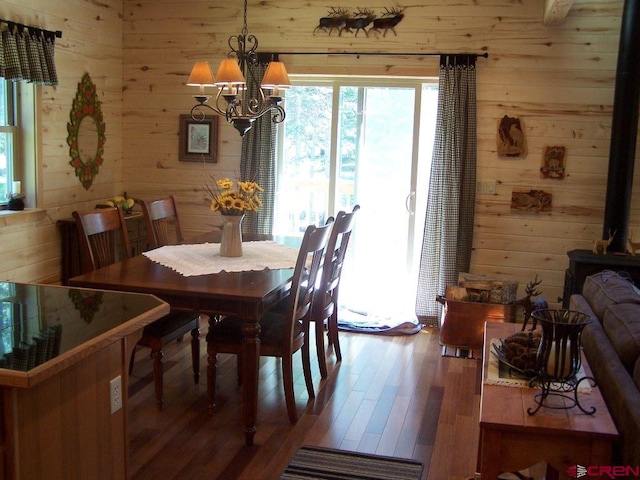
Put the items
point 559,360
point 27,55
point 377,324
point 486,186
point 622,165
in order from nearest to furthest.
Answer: point 559,360 < point 27,55 < point 622,165 < point 486,186 < point 377,324

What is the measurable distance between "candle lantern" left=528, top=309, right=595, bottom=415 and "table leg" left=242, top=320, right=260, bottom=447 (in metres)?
1.36

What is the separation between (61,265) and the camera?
5.15 m

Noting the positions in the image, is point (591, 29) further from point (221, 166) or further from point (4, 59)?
point (4, 59)

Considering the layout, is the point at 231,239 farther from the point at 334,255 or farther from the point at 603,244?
the point at 603,244

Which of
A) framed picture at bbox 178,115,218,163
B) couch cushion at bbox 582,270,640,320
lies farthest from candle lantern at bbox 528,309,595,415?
framed picture at bbox 178,115,218,163

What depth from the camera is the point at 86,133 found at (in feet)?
17.7

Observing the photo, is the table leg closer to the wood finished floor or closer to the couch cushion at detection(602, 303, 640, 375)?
the wood finished floor

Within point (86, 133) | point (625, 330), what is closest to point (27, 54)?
→ point (86, 133)

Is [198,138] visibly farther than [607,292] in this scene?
Yes

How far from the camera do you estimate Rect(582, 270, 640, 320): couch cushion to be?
2984mm

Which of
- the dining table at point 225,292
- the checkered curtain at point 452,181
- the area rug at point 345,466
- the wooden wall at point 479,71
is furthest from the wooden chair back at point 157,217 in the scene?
the checkered curtain at point 452,181

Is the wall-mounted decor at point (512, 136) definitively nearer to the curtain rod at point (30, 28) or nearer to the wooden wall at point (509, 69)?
the wooden wall at point (509, 69)

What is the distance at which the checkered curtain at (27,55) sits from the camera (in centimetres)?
425

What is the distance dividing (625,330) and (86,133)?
13.9ft
